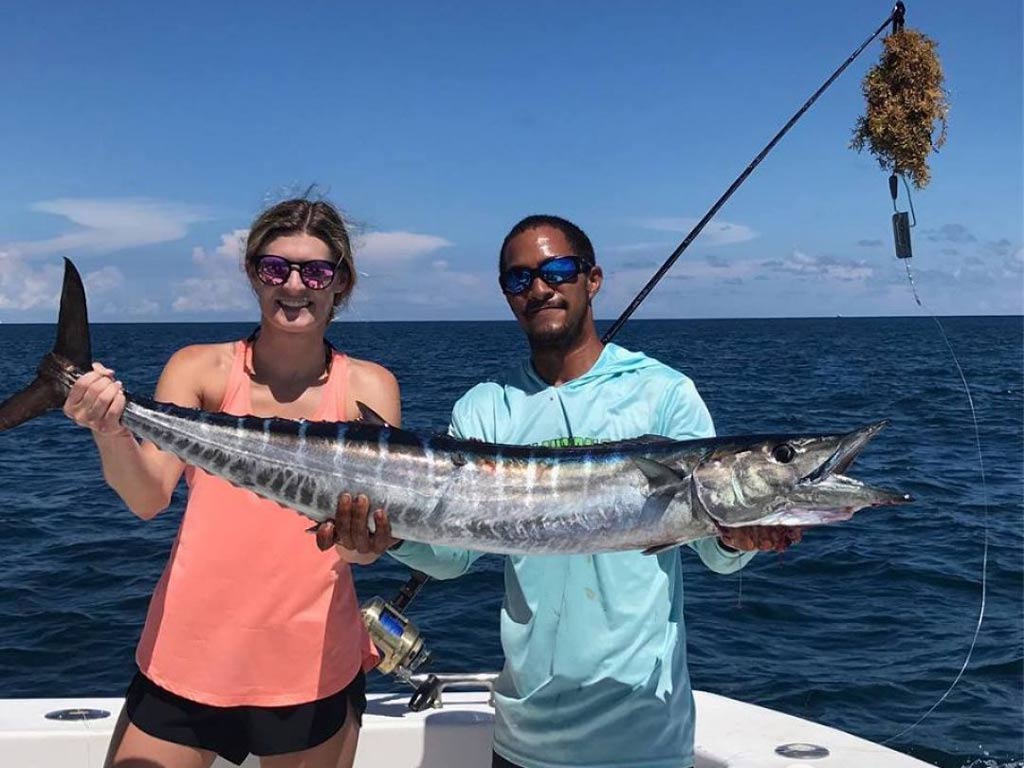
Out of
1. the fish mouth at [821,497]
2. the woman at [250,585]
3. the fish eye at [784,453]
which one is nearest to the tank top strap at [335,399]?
the woman at [250,585]

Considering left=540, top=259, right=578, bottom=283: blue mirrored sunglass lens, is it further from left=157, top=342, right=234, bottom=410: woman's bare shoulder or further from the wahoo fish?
left=157, top=342, right=234, bottom=410: woman's bare shoulder

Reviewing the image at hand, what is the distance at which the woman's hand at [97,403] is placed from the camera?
10.6 ft

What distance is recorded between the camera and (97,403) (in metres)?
3.23

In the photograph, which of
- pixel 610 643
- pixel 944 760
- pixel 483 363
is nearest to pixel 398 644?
pixel 610 643

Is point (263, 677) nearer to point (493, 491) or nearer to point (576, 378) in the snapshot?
point (493, 491)

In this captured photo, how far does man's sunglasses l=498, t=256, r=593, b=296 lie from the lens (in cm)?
340

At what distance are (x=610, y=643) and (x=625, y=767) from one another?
386 mm

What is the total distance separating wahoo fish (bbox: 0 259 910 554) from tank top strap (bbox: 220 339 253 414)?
0.09m

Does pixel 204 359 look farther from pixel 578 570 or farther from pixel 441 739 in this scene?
pixel 441 739

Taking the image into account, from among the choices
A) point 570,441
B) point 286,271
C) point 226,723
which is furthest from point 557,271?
point 226,723

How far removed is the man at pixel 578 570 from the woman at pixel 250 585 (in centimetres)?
25

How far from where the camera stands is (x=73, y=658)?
8.67 m

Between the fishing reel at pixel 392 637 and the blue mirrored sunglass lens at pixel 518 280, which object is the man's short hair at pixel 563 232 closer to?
the blue mirrored sunglass lens at pixel 518 280

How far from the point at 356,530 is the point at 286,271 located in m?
0.94
